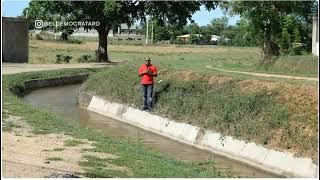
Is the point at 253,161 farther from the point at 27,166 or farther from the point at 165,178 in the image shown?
the point at 27,166

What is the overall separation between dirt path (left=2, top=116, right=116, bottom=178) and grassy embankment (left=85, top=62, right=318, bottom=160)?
4.51m

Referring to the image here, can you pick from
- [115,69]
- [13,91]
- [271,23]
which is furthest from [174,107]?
[271,23]

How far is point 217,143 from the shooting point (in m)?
15.2

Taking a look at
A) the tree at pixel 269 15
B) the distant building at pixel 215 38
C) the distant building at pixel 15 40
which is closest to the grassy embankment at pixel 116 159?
the tree at pixel 269 15

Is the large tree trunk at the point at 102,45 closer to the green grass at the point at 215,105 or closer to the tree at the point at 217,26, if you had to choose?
the green grass at the point at 215,105

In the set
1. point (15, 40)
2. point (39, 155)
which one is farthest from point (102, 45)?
point (39, 155)

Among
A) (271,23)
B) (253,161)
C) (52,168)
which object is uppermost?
(271,23)

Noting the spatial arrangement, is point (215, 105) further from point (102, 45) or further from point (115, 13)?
point (102, 45)

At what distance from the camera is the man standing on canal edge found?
61.7ft

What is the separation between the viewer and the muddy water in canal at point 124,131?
13304 millimetres

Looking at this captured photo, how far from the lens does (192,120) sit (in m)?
17.1

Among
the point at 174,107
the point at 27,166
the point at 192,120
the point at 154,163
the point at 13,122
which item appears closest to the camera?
the point at 27,166

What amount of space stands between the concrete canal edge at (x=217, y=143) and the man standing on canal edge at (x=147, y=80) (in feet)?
1.38

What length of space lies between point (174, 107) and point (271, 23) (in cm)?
1404
